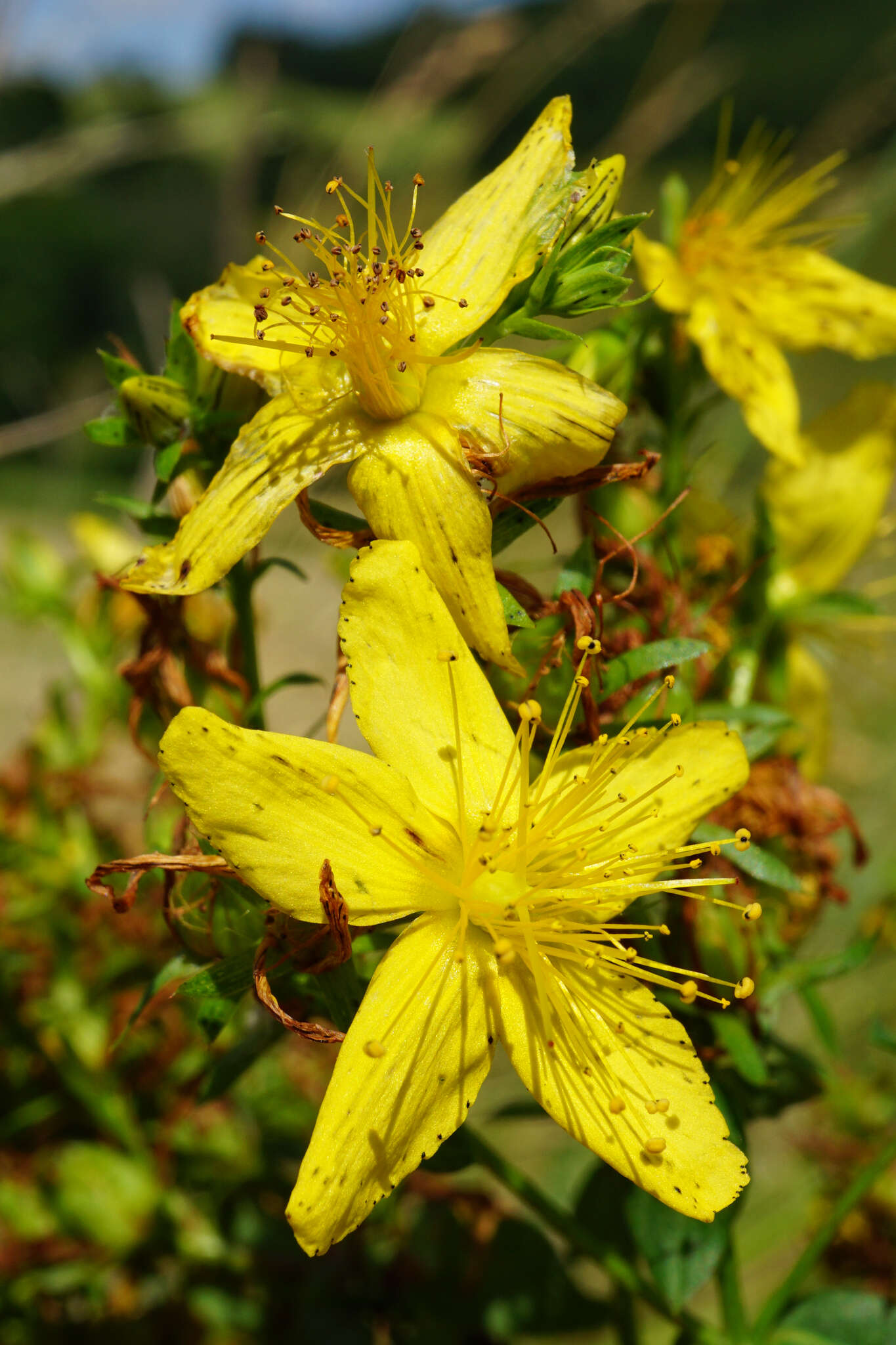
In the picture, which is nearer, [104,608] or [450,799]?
[450,799]

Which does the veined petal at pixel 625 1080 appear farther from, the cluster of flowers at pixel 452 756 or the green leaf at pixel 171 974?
the green leaf at pixel 171 974

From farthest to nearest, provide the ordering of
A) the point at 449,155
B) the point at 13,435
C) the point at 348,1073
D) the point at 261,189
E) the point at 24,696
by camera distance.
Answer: the point at 261,189 < the point at 449,155 < the point at 24,696 < the point at 13,435 < the point at 348,1073

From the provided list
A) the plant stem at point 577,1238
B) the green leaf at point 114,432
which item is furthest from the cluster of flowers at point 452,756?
the plant stem at point 577,1238

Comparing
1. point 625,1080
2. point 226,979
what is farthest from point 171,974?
point 625,1080

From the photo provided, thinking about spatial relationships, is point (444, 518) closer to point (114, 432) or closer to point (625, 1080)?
point (114, 432)

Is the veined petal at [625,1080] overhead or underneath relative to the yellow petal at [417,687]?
underneath

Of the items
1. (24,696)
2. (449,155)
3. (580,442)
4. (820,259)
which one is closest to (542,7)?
(449,155)

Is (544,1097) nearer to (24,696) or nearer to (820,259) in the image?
(820,259)
